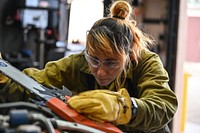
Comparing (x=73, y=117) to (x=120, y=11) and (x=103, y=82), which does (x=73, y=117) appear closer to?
(x=103, y=82)

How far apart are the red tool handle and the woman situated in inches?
0.6

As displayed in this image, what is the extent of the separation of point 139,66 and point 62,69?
0.28 m

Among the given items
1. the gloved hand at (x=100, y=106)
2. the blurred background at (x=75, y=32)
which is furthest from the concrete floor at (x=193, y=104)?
the gloved hand at (x=100, y=106)

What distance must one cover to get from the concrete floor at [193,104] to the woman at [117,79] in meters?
3.36

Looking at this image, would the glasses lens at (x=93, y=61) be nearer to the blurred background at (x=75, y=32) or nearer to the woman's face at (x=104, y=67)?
the woman's face at (x=104, y=67)

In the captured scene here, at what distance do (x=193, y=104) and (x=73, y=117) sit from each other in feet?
17.3

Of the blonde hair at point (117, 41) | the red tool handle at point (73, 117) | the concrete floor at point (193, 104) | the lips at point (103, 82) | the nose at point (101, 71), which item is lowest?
the concrete floor at point (193, 104)

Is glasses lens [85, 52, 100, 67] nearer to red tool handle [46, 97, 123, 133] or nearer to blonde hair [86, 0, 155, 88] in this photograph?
blonde hair [86, 0, 155, 88]

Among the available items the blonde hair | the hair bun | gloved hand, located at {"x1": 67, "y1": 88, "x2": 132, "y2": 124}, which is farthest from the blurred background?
gloved hand, located at {"x1": 67, "y1": 88, "x2": 132, "y2": 124}

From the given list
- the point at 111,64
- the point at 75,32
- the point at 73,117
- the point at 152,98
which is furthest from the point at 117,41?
the point at 75,32

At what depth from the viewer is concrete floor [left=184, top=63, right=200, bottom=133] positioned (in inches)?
183

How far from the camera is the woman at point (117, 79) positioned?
2.92ft

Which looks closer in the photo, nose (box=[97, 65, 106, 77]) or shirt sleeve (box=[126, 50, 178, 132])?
shirt sleeve (box=[126, 50, 178, 132])

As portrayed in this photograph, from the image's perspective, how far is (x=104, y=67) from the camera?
113cm
